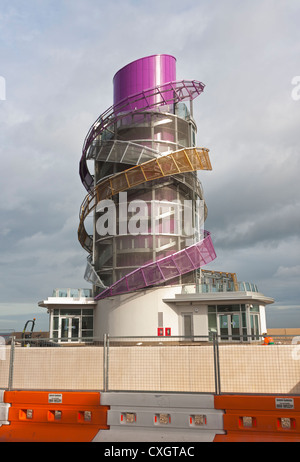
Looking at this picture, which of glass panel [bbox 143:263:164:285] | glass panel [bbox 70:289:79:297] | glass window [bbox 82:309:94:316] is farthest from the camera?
glass window [bbox 82:309:94:316]

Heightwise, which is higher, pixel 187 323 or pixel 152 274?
pixel 152 274

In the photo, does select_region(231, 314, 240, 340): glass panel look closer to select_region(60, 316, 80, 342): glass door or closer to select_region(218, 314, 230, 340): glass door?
select_region(218, 314, 230, 340): glass door

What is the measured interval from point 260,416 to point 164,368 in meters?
3.92

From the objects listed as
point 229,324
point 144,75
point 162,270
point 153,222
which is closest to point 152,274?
point 162,270

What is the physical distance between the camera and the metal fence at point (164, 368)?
11852 millimetres

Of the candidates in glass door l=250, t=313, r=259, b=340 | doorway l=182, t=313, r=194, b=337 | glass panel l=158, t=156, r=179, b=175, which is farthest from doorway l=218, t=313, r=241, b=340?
glass panel l=158, t=156, r=179, b=175

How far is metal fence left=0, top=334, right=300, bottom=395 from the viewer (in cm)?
1185

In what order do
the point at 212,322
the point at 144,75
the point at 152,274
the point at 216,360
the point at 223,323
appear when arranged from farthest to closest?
the point at 144,75 → the point at 152,274 → the point at 212,322 → the point at 223,323 → the point at 216,360

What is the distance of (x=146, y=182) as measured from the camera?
31297mm

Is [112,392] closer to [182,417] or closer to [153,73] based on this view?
[182,417]

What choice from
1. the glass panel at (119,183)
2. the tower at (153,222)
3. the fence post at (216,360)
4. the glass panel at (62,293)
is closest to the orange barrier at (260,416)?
the fence post at (216,360)

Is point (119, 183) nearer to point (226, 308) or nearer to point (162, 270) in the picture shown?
point (162, 270)

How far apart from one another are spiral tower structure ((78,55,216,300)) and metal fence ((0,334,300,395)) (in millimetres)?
15628

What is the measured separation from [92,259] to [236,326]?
43.3 feet
